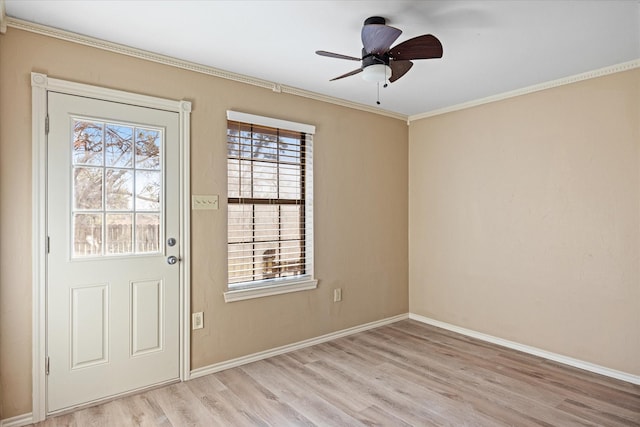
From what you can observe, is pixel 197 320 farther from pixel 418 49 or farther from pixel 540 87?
pixel 540 87

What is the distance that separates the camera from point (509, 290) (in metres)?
3.75

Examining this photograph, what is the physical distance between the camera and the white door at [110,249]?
8.18 feet

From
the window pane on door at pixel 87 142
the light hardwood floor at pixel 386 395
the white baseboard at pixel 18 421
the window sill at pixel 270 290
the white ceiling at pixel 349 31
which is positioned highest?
the white ceiling at pixel 349 31

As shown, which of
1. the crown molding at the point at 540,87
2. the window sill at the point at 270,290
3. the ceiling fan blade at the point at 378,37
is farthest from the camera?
the window sill at the point at 270,290

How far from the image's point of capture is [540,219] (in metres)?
3.52

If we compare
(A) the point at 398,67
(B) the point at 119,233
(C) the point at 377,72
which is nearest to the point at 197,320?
(B) the point at 119,233

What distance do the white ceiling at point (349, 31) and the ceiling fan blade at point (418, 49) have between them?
8.6 inches

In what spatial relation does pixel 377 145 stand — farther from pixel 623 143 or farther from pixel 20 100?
pixel 20 100

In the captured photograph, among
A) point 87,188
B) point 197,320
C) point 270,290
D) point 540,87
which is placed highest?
point 540,87

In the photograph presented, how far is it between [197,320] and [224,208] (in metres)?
0.92

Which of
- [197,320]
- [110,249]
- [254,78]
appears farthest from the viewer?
[254,78]

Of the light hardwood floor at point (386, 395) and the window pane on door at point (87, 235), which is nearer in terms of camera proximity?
the light hardwood floor at point (386, 395)

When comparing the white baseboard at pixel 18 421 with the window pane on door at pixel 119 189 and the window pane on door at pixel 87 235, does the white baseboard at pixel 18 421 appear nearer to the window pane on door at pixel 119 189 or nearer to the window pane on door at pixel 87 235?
the window pane on door at pixel 87 235

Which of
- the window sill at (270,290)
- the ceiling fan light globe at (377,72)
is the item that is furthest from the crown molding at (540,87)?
the window sill at (270,290)
